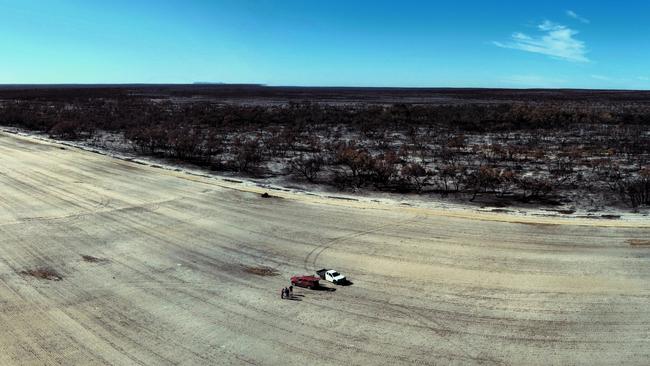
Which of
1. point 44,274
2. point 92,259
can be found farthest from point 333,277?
point 44,274

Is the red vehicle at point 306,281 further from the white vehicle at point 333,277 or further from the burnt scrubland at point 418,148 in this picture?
the burnt scrubland at point 418,148

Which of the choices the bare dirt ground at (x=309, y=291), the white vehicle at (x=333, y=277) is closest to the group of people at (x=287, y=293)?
the bare dirt ground at (x=309, y=291)

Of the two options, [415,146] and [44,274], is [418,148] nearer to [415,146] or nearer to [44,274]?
[415,146]

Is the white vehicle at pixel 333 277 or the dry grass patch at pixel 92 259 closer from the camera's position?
the white vehicle at pixel 333 277

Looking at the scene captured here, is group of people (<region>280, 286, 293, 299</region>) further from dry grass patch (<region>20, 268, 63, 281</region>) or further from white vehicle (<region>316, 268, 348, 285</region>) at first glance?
dry grass patch (<region>20, 268, 63, 281</region>)

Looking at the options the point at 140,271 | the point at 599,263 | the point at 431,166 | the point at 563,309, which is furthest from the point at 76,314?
the point at 431,166
